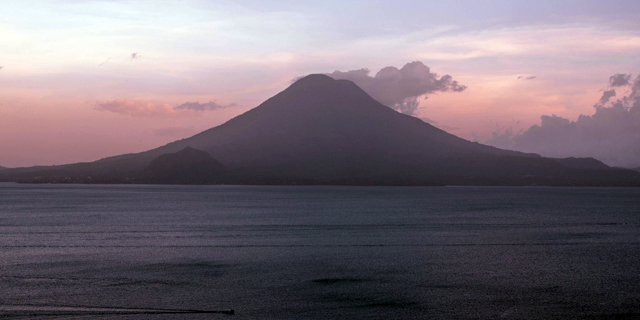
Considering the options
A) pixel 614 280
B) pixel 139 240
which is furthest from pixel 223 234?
pixel 614 280

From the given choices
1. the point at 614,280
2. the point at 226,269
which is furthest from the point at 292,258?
the point at 614,280

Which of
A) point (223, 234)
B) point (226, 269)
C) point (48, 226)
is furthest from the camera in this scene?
point (48, 226)

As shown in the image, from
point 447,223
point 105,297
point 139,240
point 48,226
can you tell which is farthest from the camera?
point 447,223

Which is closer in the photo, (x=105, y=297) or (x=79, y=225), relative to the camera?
(x=105, y=297)

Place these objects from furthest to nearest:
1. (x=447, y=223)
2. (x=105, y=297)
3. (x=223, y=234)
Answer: (x=447, y=223) → (x=223, y=234) → (x=105, y=297)

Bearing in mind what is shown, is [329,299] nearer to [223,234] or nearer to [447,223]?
[223,234]

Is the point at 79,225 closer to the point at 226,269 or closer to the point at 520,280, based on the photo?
the point at 226,269

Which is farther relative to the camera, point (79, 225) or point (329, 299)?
point (79, 225)

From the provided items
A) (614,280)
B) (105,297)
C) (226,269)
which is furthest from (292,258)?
(614,280)

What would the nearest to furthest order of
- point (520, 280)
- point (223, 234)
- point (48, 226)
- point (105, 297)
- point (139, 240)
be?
point (105, 297), point (520, 280), point (139, 240), point (223, 234), point (48, 226)
